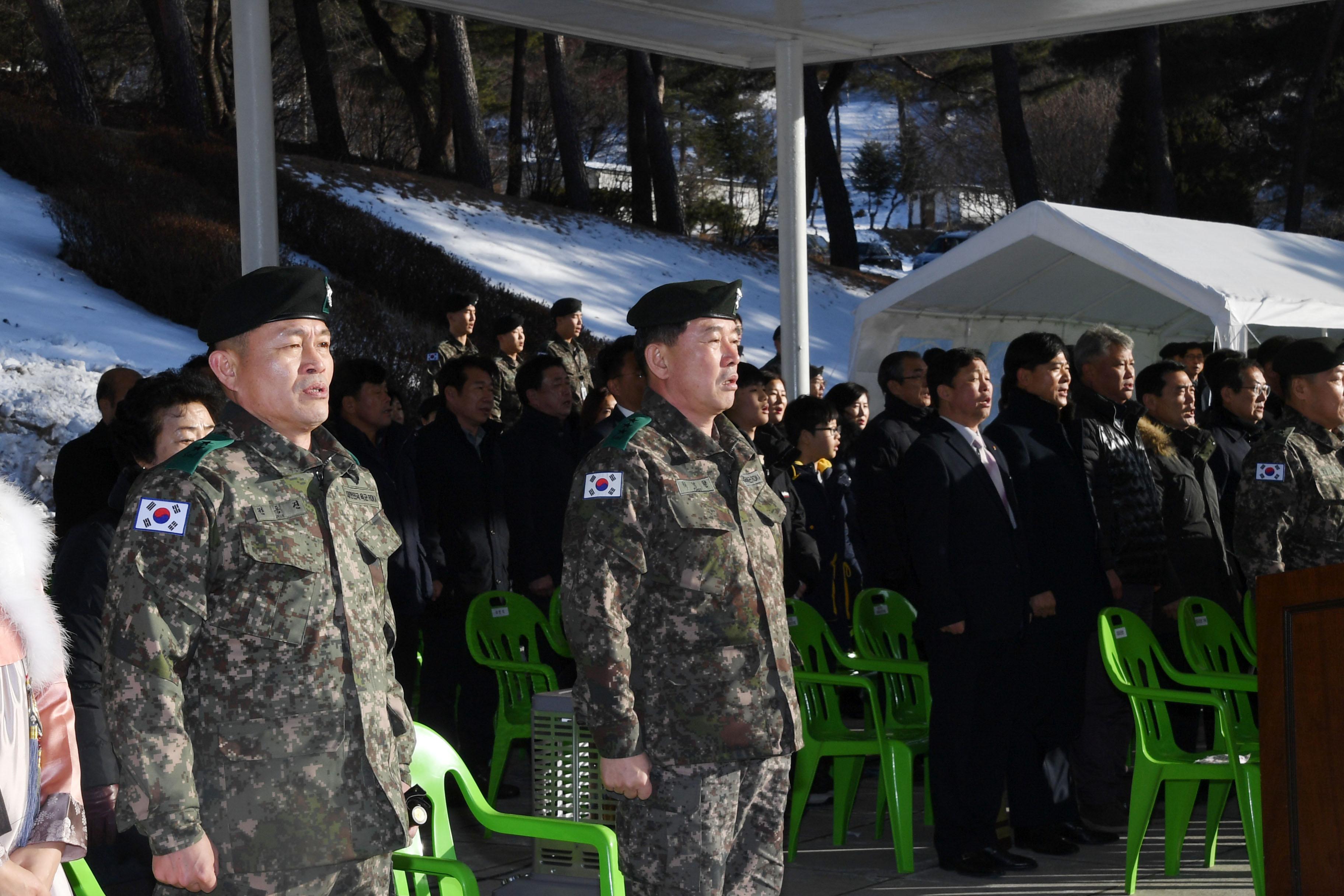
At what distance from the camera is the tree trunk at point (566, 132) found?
23.2 metres

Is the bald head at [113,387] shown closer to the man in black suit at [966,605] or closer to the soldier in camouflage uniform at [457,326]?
the man in black suit at [966,605]

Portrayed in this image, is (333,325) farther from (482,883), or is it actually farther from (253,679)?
(253,679)

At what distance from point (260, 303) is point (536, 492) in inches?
157

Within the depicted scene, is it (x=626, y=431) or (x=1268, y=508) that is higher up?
(x=626, y=431)

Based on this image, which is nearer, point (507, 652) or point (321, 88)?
point (507, 652)

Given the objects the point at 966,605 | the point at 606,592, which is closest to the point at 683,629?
the point at 606,592

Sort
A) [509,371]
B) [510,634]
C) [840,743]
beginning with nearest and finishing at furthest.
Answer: [840,743]
[510,634]
[509,371]

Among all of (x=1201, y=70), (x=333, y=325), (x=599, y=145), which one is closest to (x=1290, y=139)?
(x=1201, y=70)

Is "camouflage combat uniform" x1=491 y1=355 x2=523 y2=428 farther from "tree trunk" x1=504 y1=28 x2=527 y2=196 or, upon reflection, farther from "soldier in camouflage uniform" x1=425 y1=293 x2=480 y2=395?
"tree trunk" x1=504 y1=28 x2=527 y2=196

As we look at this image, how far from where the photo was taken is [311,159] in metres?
20.2

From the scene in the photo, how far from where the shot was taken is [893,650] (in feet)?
17.2

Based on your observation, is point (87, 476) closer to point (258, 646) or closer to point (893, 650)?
point (258, 646)

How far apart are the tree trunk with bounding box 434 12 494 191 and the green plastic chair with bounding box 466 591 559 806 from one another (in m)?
16.9

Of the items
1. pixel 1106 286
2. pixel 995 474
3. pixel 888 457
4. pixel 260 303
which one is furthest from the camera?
pixel 1106 286
